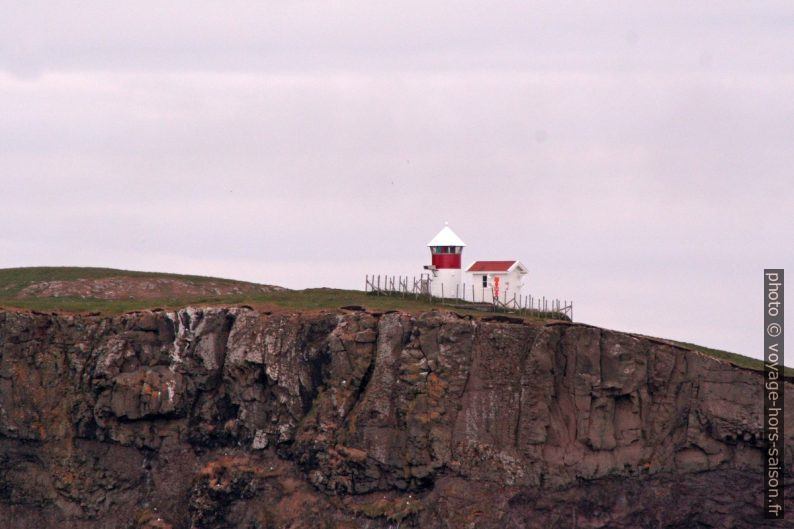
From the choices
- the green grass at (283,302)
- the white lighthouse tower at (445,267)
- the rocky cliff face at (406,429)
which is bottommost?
the rocky cliff face at (406,429)

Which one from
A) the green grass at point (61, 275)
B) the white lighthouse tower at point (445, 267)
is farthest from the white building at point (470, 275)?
the green grass at point (61, 275)

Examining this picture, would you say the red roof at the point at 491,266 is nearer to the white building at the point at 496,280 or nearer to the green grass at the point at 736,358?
the white building at the point at 496,280

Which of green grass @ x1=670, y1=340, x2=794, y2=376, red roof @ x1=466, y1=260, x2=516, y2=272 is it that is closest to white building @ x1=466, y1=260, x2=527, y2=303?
red roof @ x1=466, y1=260, x2=516, y2=272

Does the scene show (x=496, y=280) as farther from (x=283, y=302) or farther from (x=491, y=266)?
(x=283, y=302)

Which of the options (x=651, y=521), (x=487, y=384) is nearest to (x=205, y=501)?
(x=487, y=384)

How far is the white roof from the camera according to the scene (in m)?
94.2

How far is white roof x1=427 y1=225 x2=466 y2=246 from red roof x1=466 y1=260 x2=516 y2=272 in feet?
4.79

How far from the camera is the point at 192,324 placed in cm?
8431

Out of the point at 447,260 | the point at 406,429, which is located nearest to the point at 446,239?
the point at 447,260

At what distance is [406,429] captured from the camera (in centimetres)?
8006

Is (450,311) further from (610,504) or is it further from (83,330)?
(83,330)

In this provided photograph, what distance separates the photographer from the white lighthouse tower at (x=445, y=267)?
93.3 m

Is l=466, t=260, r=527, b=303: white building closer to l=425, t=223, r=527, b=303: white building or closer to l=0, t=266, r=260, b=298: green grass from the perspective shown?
l=425, t=223, r=527, b=303: white building

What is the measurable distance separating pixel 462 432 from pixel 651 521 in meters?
10.0
